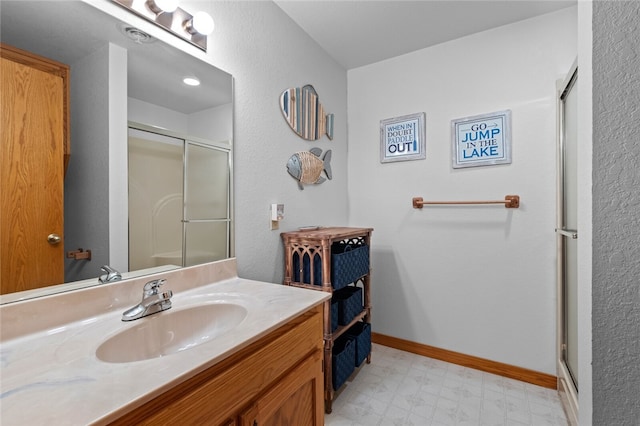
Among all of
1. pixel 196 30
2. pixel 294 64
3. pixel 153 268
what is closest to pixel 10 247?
pixel 153 268

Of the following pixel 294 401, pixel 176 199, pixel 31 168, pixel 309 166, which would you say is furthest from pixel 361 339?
pixel 31 168

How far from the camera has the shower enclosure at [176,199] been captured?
1056 millimetres

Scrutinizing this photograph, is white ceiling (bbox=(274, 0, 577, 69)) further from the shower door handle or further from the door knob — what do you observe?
the door knob

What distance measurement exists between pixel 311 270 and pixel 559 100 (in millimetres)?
1753

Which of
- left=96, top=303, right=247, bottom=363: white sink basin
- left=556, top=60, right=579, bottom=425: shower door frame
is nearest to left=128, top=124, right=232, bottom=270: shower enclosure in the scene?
left=96, top=303, right=247, bottom=363: white sink basin

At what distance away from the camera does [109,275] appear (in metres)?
0.95

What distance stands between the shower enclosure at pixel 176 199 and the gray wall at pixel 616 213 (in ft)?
4.51

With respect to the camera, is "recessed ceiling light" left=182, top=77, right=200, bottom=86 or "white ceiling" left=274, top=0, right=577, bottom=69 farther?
"white ceiling" left=274, top=0, right=577, bottom=69

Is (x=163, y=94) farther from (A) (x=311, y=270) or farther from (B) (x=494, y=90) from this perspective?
(B) (x=494, y=90)

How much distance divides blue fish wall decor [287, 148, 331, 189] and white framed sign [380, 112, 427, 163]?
481mm

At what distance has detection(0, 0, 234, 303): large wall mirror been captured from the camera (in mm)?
881

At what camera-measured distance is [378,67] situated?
2326mm

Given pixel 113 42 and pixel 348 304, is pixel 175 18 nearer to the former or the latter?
pixel 113 42

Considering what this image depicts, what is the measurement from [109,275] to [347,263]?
1.13 meters
